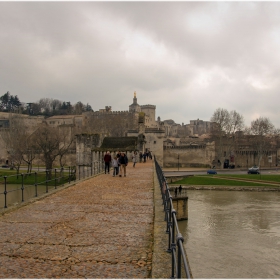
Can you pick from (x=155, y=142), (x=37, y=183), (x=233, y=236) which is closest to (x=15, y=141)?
(x=155, y=142)

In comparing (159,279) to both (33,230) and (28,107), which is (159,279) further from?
(28,107)

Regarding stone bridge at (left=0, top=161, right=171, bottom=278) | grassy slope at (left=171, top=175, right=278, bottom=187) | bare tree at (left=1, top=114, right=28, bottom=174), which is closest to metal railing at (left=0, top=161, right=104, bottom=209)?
stone bridge at (left=0, top=161, right=171, bottom=278)

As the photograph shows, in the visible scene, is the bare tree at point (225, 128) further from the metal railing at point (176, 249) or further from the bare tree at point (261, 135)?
the metal railing at point (176, 249)

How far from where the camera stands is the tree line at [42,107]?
114m

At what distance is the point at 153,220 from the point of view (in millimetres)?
8000

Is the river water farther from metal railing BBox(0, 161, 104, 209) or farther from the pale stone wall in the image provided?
the pale stone wall

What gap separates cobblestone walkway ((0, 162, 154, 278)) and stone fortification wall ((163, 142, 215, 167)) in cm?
5130

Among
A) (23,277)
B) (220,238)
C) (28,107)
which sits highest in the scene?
(28,107)

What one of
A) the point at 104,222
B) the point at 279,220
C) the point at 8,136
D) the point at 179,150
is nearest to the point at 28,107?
the point at 8,136

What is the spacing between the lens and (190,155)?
62312 mm

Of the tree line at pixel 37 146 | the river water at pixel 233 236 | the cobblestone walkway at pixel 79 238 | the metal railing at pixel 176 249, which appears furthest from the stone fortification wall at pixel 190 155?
the metal railing at pixel 176 249

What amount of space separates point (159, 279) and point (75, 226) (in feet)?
11.0

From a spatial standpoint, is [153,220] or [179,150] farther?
[179,150]

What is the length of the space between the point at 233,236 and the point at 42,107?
11360 centimetres
